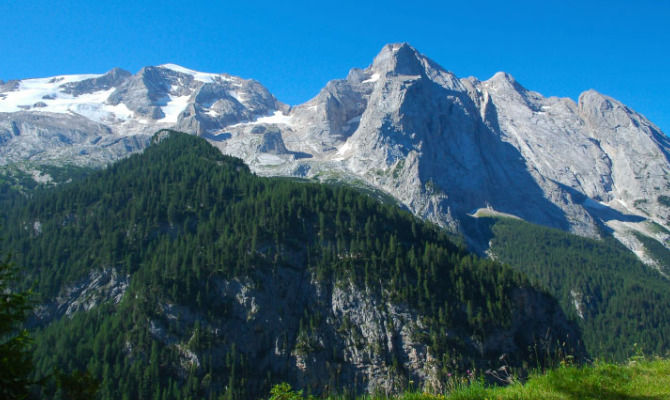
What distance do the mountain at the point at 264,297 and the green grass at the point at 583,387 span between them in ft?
209

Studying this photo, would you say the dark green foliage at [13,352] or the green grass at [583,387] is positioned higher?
the dark green foliage at [13,352]

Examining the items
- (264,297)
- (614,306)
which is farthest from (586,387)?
(614,306)

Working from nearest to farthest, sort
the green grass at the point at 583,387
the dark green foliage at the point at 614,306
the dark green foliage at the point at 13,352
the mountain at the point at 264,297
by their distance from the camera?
the green grass at the point at 583,387
the dark green foliage at the point at 13,352
the mountain at the point at 264,297
the dark green foliage at the point at 614,306

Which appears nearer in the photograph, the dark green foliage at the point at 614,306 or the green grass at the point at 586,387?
the green grass at the point at 586,387

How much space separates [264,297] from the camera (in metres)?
97.2

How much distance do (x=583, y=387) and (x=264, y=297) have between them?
89.1 m

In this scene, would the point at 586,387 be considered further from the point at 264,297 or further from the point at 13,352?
the point at 264,297

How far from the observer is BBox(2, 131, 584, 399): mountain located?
3275 inches

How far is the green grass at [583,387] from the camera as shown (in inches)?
443

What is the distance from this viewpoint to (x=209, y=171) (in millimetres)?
139625

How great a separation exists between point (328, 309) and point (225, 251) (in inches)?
933

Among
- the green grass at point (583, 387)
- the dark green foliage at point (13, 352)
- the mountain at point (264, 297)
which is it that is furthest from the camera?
the mountain at point (264, 297)

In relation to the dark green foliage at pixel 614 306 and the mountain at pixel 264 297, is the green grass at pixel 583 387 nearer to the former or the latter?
the mountain at pixel 264 297

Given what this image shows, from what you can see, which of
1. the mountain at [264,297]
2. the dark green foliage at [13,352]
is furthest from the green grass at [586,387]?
the mountain at [264,297]
